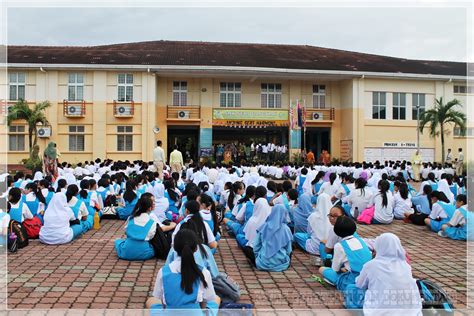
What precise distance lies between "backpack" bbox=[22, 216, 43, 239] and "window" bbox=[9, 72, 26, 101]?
1906 centimetres

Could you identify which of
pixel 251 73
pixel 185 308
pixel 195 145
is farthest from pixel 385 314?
pixel 195 145

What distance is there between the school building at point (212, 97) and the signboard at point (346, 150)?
0.12 m

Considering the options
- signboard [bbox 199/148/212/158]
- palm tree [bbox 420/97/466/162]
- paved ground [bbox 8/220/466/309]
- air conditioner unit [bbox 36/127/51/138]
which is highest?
palm tree [bbox 420/97/466/162]

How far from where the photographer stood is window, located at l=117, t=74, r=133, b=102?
25297 mm

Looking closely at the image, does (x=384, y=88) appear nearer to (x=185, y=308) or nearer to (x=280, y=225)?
(x=280, y=225)

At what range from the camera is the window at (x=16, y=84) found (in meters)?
24.8

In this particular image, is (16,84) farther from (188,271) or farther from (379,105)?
(188,271)

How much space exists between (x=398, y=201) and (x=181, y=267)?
8109 mm

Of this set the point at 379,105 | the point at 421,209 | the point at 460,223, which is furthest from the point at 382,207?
the point at 379,105

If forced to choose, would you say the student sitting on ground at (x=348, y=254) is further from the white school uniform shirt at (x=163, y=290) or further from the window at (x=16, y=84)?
the window at (x=16, y=84)

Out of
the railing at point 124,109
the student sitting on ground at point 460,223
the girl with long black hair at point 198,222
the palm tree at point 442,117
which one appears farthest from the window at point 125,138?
the girl with long black hair at point 198,222

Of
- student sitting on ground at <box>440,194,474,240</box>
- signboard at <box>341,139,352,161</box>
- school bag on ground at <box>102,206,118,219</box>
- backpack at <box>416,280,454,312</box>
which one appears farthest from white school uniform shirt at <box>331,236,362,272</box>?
signboard at <box>341,139,352,161</box>

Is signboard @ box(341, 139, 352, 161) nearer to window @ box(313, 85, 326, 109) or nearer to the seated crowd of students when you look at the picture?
window @ box(313, 85, 326, 109)

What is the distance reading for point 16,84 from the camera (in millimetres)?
24797
